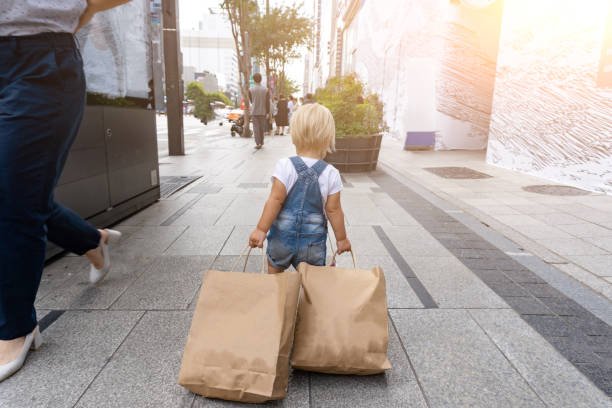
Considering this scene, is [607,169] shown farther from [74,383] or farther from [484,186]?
[74,383]

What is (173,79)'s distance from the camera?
10367 millimetres

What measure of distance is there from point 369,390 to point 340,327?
326 millimetres

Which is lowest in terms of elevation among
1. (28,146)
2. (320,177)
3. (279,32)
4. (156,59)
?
(320,177)

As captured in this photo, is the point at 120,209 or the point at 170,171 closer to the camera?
the point at 120,209

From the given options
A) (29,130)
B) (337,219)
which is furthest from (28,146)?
(337,219)

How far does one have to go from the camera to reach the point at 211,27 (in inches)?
7436

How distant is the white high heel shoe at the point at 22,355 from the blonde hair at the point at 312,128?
1567 mm

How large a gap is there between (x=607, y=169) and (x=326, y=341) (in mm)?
6291

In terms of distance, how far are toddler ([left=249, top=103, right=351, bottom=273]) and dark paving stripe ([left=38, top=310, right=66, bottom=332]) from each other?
50.7 inches

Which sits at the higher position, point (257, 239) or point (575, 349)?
point (257, 239)

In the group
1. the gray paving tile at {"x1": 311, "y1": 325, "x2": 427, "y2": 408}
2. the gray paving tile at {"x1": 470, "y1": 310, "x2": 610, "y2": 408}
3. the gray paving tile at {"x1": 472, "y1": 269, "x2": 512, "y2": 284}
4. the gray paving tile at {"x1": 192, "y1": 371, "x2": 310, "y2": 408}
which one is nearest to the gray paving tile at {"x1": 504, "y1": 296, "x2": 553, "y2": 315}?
the gray paving tile at {"x1": 470, "y1": 310, "x2": 610, "y2": 408}

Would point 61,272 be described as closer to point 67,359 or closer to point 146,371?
point 67,359

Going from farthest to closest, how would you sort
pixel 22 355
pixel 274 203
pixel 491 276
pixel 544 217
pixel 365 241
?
pixel 544 217 → pixel 365 241 → pixel 491 276 → pixel 274 203 → pixel 22 355

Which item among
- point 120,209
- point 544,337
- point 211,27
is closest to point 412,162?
point 120,209
